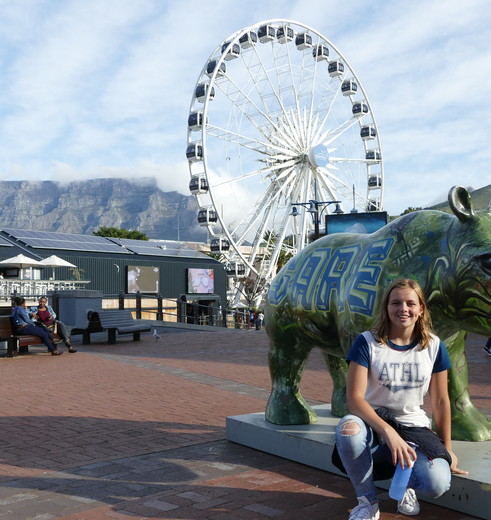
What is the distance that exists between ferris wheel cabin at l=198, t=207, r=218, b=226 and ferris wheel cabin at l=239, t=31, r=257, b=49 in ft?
25.8

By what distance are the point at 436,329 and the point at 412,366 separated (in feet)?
2.66

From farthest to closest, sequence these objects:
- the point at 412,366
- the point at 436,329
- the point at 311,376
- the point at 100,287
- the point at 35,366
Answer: the point at 100,287 < the point at 35,366 < the point at 311,376 < the point at 436,329 < the point at 412,366

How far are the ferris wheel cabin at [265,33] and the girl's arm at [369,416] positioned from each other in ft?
96.3

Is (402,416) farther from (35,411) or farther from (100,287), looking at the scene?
(100,287)

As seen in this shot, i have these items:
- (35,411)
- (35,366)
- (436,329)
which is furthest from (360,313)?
(35,366)

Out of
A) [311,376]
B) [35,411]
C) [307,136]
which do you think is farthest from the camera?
[307,136]

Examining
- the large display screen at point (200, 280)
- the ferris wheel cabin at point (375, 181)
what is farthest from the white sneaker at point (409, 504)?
the large display screen at point (200, 280)

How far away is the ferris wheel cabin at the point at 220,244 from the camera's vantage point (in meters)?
29.6

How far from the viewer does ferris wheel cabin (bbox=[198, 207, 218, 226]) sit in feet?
90.4

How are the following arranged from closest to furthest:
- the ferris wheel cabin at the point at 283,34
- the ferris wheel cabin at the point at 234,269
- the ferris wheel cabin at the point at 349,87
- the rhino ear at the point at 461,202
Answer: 1. the rhino ear at the point at 461,202
2. the ferris wheel cabin at the point at 234,269
3. the ferris wheel cabin at the point at 283,34
4. the ferris wheel cabin at the point at 349,87

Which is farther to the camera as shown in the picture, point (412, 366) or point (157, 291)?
point (157, 291)

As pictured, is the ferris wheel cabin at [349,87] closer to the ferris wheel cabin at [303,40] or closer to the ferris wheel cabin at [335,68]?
the ferris wheel cabin at [335,68]

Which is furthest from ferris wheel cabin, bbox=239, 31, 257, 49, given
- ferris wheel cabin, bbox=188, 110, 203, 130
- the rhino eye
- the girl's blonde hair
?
the girl's blonde hair

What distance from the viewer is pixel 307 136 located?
107 ft
